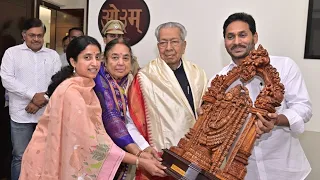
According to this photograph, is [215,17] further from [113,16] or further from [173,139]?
[173,139]

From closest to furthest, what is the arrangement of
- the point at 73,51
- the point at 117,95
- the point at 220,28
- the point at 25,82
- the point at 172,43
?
the point at 73,51 → the point at 117,95 → the point at 172,43 → the point at 220,28 → the point at 25,82

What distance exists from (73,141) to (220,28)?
1.53m

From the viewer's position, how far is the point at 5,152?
324cm

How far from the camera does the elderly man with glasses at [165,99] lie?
5.45 feet

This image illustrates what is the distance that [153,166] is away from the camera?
56.1 inches

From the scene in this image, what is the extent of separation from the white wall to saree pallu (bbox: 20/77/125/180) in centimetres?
129

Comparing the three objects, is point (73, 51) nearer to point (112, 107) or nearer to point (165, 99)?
point (112, 107)

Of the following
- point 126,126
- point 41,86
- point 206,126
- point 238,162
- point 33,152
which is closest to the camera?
point 238,162

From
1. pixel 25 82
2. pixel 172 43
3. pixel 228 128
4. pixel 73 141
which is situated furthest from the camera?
pixel 25 82

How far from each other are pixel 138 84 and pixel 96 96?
278 mm

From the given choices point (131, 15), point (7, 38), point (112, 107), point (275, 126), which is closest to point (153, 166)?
point (112, 107)

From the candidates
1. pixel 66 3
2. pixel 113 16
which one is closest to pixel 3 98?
pixel 113 16

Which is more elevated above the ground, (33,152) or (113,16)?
(113,16)

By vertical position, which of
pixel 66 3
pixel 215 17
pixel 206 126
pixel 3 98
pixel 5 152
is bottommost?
pixel 5 152
